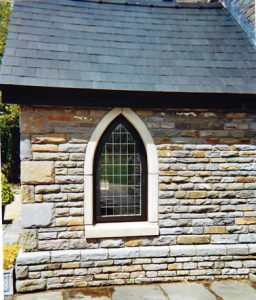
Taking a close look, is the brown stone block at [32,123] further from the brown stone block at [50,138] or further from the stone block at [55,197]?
the stone block at [55,197]

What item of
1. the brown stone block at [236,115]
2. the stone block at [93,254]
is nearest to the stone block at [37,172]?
the stone block at [93,254]

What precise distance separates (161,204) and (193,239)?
75cm

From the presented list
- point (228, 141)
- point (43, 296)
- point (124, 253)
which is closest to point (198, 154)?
point (228, 141)

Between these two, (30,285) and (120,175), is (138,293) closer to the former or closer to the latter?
(30,285)

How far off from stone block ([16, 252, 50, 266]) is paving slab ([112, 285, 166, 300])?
1.10 m

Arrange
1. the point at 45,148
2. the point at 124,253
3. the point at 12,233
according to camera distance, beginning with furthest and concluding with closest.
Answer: the point at 12,233, the point at 124,253, the point at 45,148

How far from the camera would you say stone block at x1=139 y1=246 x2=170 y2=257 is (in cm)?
490

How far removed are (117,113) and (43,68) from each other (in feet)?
4.11

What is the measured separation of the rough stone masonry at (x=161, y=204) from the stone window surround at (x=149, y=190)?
0.09 metres

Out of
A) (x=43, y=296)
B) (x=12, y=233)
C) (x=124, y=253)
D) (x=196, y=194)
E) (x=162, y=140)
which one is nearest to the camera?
(x=43, y=296)

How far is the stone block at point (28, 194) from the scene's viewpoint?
464 centimetres

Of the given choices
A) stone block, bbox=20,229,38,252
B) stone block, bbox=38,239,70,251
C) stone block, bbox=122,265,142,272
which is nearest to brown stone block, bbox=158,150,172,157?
stone block, bbox=122,265,142,272

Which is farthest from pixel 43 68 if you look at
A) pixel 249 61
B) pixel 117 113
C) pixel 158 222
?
pixel 249 61

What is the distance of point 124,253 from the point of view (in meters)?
4.84
